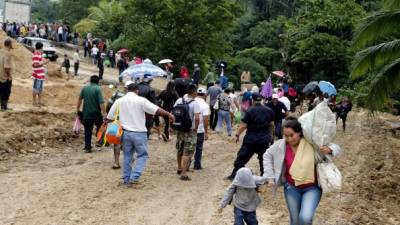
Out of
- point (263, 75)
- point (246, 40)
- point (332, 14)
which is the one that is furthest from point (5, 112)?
point (246, 40)

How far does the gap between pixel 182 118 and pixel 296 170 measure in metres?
4.50

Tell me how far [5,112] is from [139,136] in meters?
6.35

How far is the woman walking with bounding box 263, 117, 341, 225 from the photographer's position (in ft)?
19.5

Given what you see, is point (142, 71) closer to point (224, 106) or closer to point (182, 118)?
point (224, 106)

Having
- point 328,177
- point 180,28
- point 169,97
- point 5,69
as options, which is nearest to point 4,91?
point 5,69

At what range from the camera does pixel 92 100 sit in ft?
40.2

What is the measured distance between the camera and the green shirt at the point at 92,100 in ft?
40.0

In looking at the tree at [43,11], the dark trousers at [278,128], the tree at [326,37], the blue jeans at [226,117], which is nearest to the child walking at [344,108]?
the blue jeans at [226,117]

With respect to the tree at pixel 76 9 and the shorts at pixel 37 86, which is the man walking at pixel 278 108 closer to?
the shorts at pixel 37 86

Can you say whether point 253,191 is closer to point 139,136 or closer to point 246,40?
point 139,136

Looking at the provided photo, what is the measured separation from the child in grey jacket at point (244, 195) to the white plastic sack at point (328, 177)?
35.4 inches

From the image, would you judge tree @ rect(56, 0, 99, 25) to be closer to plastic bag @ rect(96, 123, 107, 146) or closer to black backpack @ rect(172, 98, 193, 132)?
plastic bag @ rect(96, 123, 107, 146)

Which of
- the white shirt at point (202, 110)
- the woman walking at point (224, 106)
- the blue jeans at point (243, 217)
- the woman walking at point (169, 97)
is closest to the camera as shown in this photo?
the blue jeans at point (243, 217)

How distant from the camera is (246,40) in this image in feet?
190
